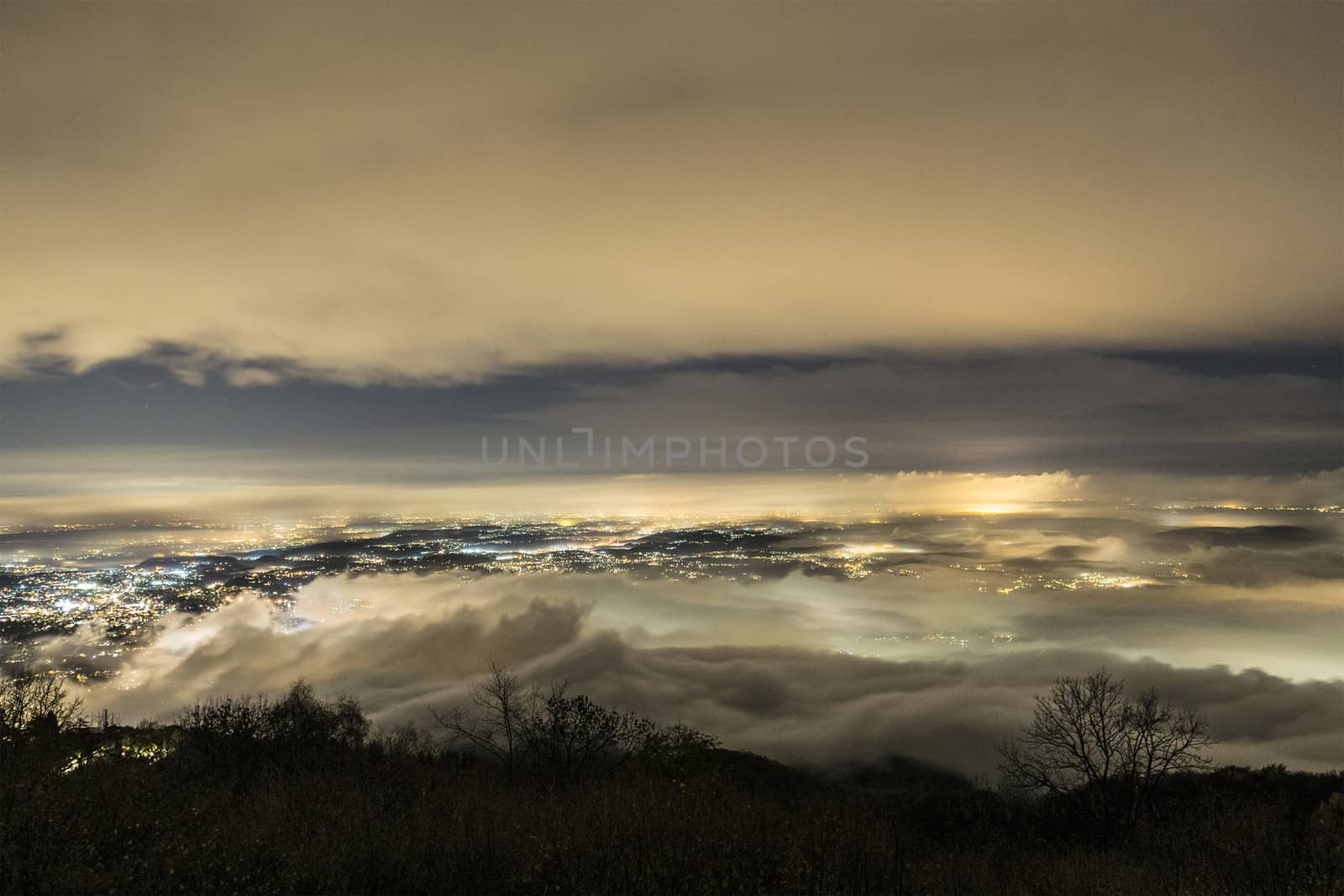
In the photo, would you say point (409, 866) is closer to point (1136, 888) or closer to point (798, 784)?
point (1136, 888)

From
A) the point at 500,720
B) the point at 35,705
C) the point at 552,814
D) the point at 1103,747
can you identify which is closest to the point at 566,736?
the point at 500,720

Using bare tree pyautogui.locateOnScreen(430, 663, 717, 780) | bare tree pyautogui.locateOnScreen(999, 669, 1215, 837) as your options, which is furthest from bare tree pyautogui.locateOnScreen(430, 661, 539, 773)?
bare tree pyautogui.locateOnScreen(999, 669, 1215, 837)

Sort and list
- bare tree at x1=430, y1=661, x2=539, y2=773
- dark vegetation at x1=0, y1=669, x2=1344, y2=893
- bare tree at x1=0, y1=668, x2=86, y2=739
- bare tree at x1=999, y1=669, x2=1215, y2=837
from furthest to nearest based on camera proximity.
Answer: bare tree at x1=430, y1=661, x2=539, y2=773 → bare tree at x1=999, y1=669, x2=1215, y2=837 → bare tree at x1=0, y1=668, x2=86, y2=739 → dark vegetation at x1=0, y1=669, x2=1344, y2=893

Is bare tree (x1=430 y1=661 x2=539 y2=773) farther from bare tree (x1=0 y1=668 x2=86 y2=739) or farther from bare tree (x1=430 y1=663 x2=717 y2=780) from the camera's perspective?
bare tree (x1=0 y1=668 x2=86 y2=739)

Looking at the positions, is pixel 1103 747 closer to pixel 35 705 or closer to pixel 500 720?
pixel 500 720

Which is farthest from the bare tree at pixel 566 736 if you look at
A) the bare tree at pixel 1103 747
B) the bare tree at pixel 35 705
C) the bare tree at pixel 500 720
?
the bare tree at pixel 1103 747

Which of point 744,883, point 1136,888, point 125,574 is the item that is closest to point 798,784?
point 1136,888
